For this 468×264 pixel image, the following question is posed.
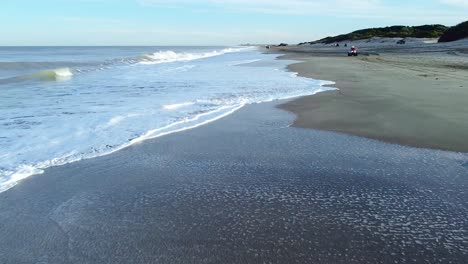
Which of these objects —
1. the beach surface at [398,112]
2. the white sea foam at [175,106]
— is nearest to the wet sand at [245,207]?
the beach surface at [398,112]

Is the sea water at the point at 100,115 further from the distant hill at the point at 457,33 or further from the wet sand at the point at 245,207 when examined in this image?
the distant hill at the point at 457,33

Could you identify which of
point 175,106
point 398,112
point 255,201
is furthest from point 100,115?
point 398,112

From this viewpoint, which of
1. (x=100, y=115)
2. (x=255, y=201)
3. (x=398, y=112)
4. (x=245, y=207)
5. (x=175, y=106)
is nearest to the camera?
(x=245, y=207)

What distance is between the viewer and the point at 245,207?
4.31 meters

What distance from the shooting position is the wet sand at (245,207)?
11.2ft

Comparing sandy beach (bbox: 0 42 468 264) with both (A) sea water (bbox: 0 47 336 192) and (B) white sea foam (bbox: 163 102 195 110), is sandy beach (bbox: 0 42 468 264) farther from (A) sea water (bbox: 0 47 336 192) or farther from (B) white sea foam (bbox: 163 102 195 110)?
(B) white sea foam (bbox: 163 102 195 110)

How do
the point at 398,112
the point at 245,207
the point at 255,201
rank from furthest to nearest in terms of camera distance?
the point at 398,112
the point at 255,201
the point at 245,207

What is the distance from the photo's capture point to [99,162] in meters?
5.98

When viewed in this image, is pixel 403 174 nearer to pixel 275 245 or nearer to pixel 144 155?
pixel 275 245

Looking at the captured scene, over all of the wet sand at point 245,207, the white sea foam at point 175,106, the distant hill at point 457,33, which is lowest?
the white sea foam at point 175,106

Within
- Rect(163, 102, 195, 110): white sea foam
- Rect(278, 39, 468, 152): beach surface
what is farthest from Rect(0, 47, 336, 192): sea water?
Rect(278, 39, 468, 152): beach surface

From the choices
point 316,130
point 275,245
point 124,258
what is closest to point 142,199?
point 124,258

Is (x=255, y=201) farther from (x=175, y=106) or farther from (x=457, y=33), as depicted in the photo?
(x=457, y=33)

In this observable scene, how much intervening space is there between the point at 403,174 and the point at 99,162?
3982 millimetres
